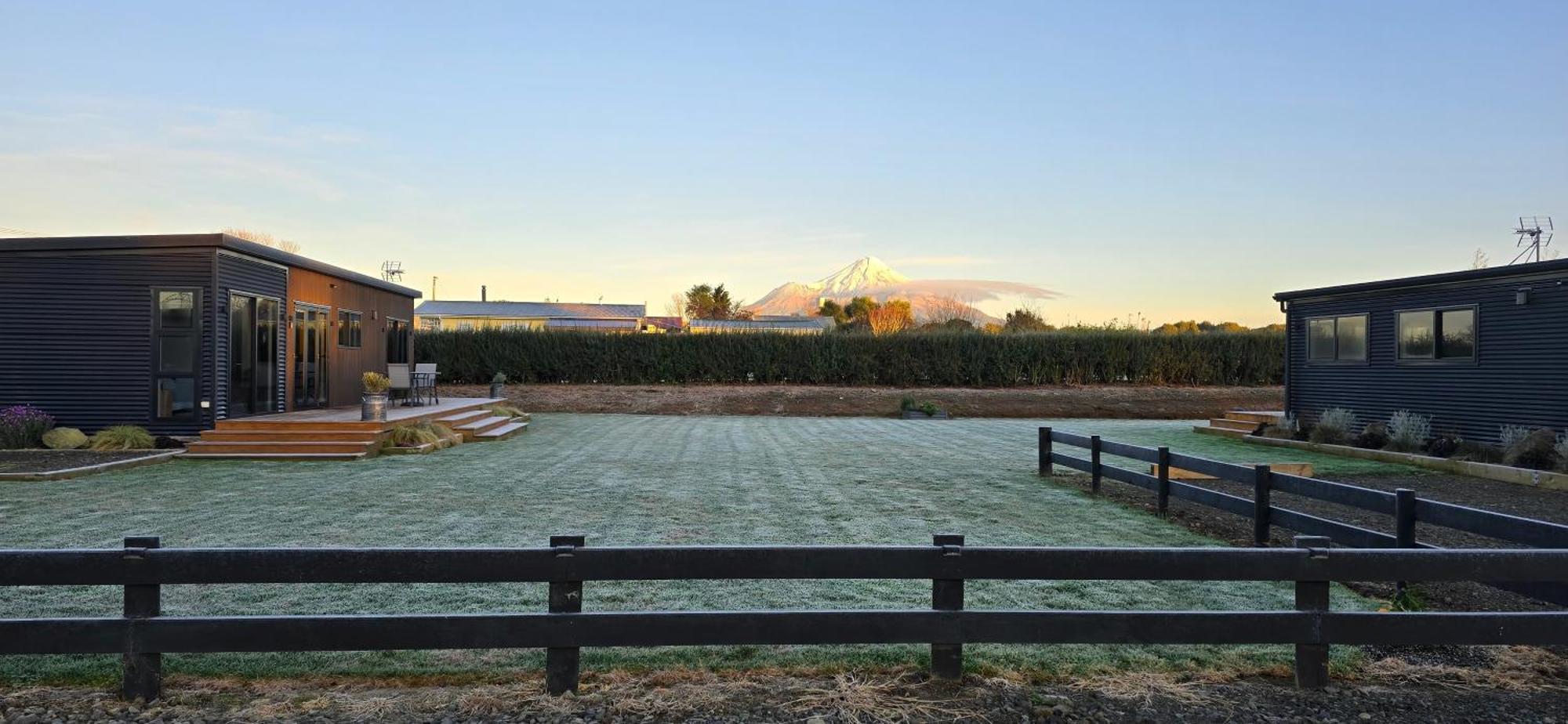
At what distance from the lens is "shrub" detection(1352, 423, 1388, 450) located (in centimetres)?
1398

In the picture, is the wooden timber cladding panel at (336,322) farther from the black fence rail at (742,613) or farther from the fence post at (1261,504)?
the fence post at (1261,504)

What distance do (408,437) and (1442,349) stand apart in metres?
17.1

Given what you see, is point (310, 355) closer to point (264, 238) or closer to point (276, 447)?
point (276, 447)

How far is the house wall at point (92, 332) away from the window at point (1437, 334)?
1989 cm

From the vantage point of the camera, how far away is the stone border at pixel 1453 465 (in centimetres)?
1041

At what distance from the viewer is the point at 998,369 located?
1133 inches

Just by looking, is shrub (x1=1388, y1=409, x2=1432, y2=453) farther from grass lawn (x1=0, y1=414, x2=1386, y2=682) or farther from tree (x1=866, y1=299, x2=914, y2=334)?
tree (x1=866, y1=299, x2=914, y2=334)

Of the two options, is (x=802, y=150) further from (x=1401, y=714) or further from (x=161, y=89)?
(x=1401, y=714)

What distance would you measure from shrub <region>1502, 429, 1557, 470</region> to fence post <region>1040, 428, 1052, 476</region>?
6.94m

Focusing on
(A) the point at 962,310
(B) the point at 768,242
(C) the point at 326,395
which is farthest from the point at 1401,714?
(A) the point at 962,310

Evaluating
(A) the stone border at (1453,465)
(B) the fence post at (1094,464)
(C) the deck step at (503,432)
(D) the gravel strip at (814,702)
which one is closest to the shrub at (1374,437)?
A: (A) the stone border at (1453,465)

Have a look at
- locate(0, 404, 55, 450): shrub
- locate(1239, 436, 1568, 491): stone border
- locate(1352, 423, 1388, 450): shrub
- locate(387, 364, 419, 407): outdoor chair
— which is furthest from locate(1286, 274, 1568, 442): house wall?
locate(0, 404, 55, 450): shrub

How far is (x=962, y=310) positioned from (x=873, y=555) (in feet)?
152

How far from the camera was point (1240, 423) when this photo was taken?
17.7 metres
